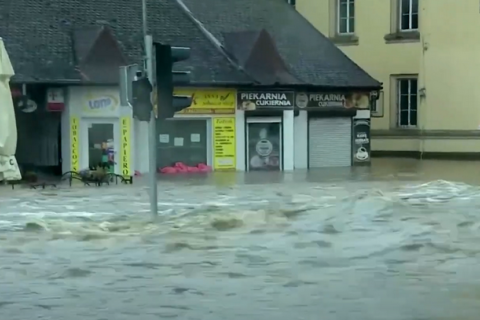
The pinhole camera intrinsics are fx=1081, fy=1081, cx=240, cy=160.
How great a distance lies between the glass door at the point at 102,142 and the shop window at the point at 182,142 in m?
2.13

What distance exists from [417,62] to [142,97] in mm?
30028

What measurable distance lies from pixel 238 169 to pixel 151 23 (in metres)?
5.90

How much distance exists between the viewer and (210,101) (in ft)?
120

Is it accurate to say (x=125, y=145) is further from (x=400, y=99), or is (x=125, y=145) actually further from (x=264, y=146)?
(x=400, y=99)

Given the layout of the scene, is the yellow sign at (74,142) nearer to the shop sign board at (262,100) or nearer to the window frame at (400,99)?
the shop sign board at (262,100)

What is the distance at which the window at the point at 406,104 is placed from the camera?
4666 cm

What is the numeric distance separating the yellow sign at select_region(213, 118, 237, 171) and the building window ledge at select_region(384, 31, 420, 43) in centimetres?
1229

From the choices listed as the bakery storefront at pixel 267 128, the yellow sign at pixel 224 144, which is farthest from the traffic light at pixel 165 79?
the bakery storefront at pixel 267 128

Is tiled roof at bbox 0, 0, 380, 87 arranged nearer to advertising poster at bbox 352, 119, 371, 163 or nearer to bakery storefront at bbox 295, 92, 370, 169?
bakery storefront at bbox 295, 92, 370, 169

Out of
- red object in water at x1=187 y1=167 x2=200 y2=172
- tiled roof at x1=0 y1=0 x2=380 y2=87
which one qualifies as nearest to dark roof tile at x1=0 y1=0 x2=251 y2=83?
tiled roof at x1=0 y1=0 x2=380 y2=87

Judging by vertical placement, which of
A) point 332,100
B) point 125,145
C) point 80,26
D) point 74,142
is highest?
point 80,26

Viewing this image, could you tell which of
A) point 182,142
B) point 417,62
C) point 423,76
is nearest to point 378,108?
point 423,76

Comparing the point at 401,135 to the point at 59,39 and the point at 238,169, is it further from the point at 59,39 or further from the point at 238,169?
the point at 59,39

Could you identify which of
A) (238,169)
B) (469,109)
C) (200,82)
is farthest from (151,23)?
(469,109)
